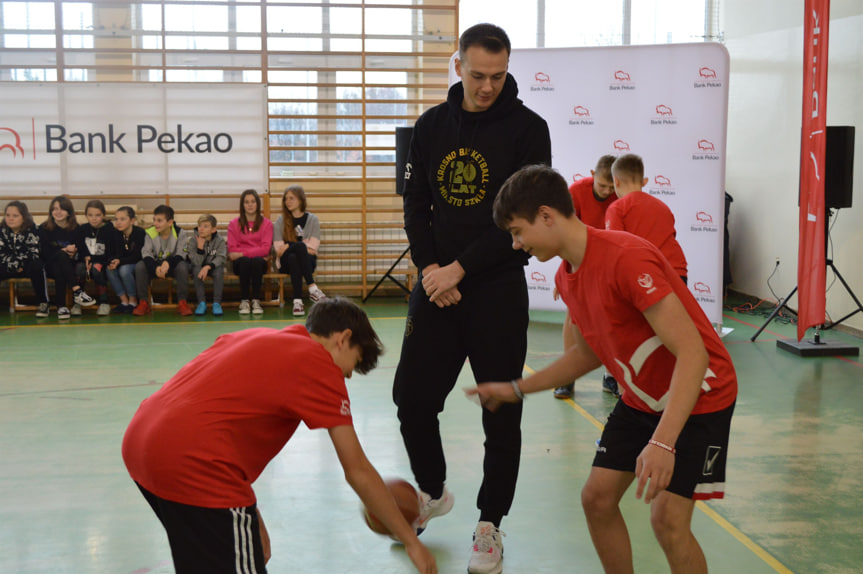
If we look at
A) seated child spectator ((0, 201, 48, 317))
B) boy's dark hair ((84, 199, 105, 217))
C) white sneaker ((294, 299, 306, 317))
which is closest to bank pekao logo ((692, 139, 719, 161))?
white sneaker ((294, 299, 306, 317))

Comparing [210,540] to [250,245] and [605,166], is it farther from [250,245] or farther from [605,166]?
[250,245]

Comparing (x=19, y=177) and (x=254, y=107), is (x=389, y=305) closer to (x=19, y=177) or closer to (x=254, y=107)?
(x=254, y=107)

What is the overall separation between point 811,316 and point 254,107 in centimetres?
611

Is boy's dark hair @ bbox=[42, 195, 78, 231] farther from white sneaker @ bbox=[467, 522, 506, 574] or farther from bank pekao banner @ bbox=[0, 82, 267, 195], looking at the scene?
white sneaker @ bbox=[467, 522, 506, 574]

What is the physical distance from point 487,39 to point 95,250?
22.6ft

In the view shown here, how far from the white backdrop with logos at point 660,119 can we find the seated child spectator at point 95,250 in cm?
449

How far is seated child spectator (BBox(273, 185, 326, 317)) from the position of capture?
29.0 ft

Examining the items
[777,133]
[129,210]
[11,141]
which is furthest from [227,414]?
[11,141]

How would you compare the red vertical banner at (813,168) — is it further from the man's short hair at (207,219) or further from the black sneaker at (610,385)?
the man's short hair at (207,219)

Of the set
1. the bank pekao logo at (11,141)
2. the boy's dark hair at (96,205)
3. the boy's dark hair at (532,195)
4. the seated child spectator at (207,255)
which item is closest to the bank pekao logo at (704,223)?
the seated child spectator at (207,255)

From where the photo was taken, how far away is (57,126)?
30.0 ft

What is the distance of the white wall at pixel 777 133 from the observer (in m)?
7.59

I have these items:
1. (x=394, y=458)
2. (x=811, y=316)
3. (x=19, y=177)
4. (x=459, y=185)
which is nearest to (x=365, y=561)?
(x=394, y=458)

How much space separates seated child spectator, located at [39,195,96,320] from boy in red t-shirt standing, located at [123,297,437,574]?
6.91 m
